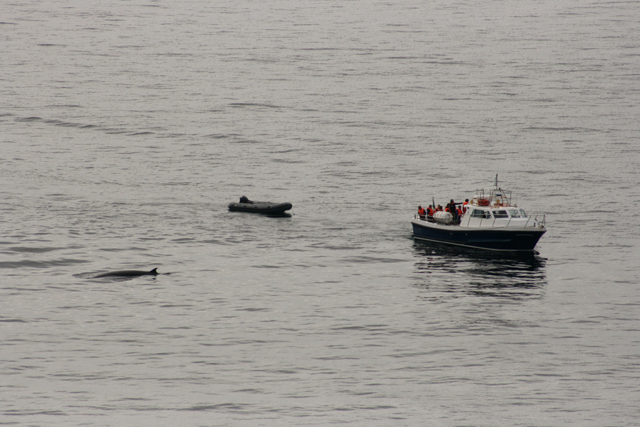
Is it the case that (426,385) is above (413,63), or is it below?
below

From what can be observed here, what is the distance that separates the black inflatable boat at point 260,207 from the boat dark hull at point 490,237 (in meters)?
15.0

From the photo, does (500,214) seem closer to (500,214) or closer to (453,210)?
(500,214)

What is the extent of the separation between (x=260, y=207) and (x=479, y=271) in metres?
24.7

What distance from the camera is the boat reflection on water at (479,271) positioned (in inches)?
1823

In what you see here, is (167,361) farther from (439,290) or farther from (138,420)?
(439,290)

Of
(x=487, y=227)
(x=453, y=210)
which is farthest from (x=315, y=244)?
(x=487, y=227)

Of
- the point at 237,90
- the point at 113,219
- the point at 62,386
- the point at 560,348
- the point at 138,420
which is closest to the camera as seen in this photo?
the point at 138,420

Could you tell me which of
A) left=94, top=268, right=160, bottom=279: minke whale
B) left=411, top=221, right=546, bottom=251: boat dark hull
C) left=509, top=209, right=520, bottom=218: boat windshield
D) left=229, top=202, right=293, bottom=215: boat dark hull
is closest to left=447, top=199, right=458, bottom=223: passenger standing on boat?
left=411, top=221, right=546, bottom=251: boat dark hull

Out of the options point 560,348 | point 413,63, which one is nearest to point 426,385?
point 560,348

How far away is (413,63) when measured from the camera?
15838cm

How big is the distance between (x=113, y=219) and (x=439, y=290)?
31.7 meters

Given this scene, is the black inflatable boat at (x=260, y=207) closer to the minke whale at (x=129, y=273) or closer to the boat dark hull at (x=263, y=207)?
the boat dark hull at (x=263, y=207)

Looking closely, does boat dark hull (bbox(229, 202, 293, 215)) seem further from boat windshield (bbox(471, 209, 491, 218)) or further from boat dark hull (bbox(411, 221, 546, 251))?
boat windshield (bbox(471, 209, 491, 218))

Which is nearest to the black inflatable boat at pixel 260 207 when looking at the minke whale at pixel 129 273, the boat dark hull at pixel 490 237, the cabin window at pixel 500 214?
the boat dark hull at pixel 490 237
